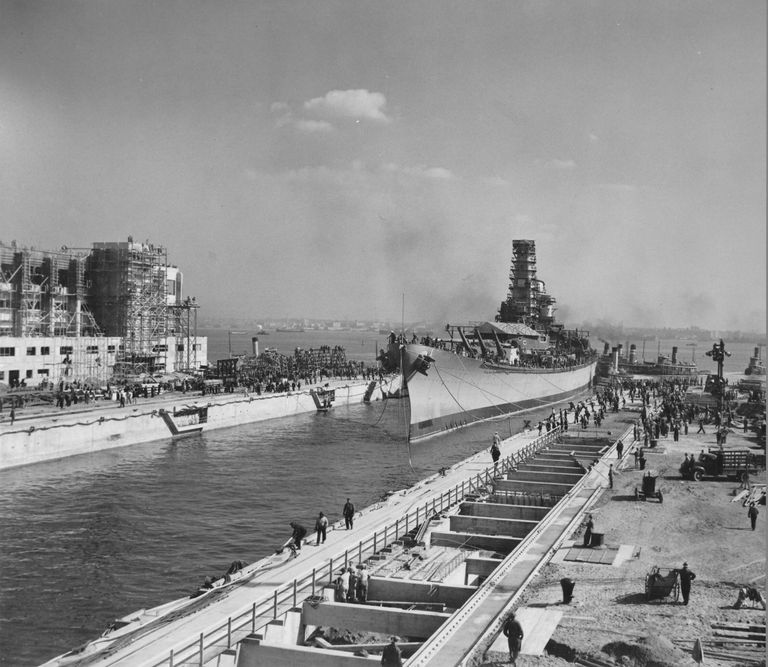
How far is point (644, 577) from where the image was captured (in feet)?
53.2

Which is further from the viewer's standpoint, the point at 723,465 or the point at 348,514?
the point at 723,465

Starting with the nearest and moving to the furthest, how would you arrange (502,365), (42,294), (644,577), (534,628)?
1. (534,628)
2. (644,577)
3. (502,365)
4. (42,294)

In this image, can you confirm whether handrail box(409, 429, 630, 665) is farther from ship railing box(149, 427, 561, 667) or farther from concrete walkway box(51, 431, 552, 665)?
concrete walkway box(51, 431, 552, 665)

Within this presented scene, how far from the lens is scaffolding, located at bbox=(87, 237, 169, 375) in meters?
71.2

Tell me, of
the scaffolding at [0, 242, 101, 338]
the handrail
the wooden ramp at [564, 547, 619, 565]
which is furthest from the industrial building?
the wooden ramp at [564, 547, 619, 565]

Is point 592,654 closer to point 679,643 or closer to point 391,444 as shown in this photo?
point 679,643

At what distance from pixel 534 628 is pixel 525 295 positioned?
78.6 metres

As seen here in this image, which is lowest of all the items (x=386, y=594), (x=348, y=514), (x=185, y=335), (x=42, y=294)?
(x=386, y=594)

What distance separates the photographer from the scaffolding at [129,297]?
234ft

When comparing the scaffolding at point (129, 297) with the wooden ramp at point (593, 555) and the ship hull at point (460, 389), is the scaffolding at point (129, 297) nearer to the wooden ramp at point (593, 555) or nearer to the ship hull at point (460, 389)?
the ship hull at point (460, 389)

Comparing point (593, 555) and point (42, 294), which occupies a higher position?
point (42, 294)

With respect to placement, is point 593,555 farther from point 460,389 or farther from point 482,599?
point 460,389

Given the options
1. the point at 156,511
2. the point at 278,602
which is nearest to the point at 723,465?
the point at 278,602

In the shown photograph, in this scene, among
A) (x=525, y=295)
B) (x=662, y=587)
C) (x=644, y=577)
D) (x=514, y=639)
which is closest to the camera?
(x=514, y=639)
